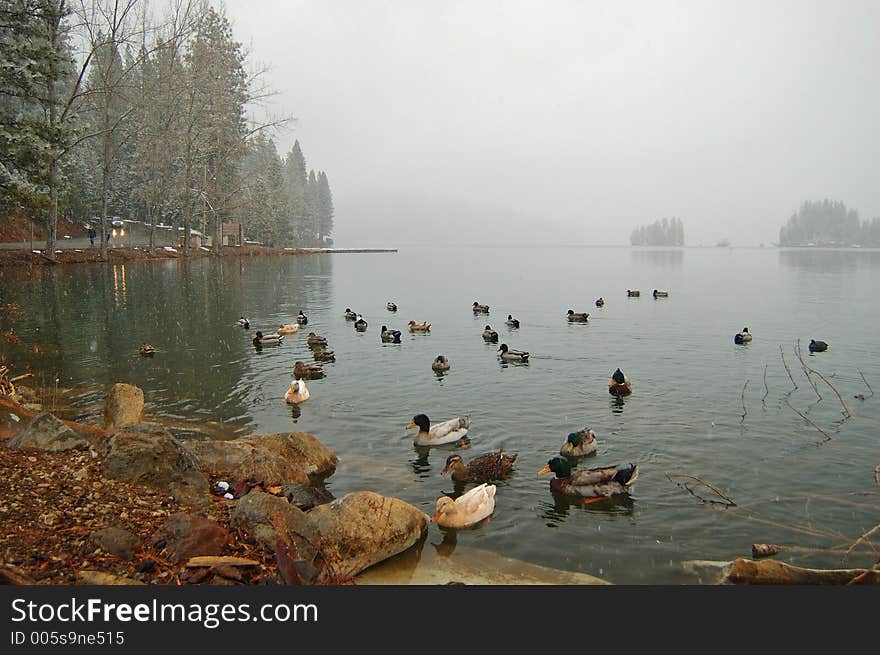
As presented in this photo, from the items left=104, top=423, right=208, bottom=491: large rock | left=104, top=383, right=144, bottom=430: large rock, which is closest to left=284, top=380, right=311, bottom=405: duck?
left=104, top=383, right=144, bottom=430: large rock

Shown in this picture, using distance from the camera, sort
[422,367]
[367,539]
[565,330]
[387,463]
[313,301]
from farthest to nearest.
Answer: [313,301] → [565,330] → [422,367] → [387,463] → [367,539]

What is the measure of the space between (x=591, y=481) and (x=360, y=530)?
5387 millimetres

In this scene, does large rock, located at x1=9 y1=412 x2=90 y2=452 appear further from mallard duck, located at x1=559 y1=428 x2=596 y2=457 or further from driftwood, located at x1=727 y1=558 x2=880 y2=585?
driftwood, located at x1=727 y1=558 x2=880 y2=585

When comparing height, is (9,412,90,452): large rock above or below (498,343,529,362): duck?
above

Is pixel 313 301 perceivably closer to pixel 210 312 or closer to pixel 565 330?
pixel 210 312

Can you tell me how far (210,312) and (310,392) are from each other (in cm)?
1937

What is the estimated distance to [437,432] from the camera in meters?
14.6

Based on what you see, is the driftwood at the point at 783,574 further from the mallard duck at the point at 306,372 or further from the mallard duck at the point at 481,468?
the mallard duck at the point at 306,372

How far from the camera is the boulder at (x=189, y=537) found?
7.16 metres

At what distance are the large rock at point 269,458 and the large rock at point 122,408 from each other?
131 inches

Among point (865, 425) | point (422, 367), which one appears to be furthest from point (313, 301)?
point (865, 425)

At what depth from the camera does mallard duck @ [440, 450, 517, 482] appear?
12.7 m

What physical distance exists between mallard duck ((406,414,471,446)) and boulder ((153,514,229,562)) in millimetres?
7246

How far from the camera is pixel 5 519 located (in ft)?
22.6
